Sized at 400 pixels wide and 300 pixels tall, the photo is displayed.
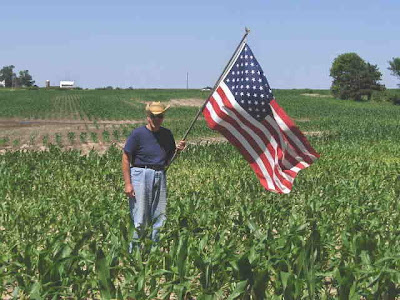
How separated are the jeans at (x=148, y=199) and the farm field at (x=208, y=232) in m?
0.21

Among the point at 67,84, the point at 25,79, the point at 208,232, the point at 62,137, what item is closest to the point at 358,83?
the point at 62,137

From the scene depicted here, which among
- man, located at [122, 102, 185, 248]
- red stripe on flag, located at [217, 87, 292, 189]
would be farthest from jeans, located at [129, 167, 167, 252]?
red stripe on flag, located at [217, 87, 292, 189]

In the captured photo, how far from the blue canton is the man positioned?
0.79m

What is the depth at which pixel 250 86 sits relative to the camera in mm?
6004

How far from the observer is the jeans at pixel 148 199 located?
6.19m

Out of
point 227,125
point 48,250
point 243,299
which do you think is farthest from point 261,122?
point 48,250

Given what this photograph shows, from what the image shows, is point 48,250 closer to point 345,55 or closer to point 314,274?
point 314,274

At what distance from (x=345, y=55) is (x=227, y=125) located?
9978 centimetres

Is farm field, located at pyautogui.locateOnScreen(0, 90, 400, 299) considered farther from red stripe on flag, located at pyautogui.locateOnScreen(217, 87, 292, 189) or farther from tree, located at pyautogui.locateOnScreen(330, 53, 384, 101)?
tree, located at pyautogui.locateOnScreen(330, 53, 384, 101)

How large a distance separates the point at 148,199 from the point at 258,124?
148 centimetres

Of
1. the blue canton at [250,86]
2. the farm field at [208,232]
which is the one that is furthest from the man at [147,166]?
the blue canton at [250,86]

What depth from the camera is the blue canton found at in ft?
19.5

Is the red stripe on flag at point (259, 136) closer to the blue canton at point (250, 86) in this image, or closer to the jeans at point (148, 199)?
the blue canton at point (250, 86)

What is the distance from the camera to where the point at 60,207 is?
9398 mm
